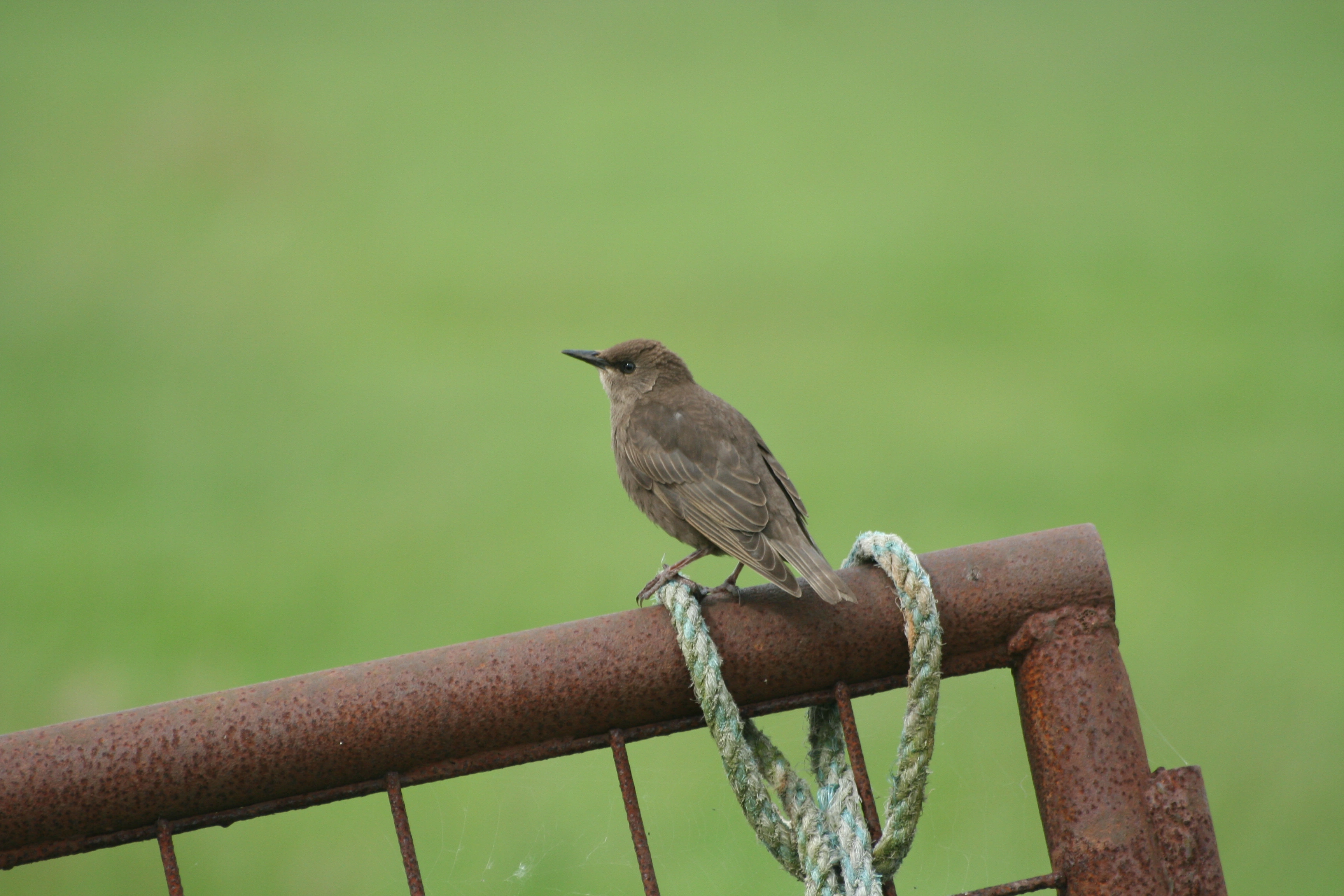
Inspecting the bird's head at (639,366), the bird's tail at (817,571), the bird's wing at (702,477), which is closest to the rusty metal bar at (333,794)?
the bird's tail at (817,571)

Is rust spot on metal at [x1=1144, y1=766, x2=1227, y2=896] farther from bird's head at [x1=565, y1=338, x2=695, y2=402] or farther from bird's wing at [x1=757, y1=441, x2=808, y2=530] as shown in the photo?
bird's head at [x1=565, y1=338, x2=695, y2=402]

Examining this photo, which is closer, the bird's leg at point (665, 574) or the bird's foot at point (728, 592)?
the bird's foot at point (728, 592)

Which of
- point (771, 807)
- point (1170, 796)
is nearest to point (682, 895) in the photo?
point (771, 807)

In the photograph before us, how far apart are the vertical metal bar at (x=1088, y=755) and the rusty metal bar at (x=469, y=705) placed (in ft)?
0.13

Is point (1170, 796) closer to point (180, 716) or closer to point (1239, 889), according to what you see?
point (180, 716)

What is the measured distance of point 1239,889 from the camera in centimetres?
394

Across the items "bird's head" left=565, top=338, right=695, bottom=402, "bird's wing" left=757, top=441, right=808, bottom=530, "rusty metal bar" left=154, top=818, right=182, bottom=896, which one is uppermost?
"bird's head" left=565, top=338, right=695, bottom=402

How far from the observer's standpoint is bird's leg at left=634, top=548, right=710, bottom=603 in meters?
2.61

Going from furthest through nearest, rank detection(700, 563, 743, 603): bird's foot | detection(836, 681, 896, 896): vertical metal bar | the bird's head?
the bird's head
detection(700, 563, 743, 603): bird's foot
detection(836, 681, 896, 896): vertical metal bar

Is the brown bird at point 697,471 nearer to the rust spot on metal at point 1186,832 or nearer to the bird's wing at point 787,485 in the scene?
the bird's wing at point 787,485

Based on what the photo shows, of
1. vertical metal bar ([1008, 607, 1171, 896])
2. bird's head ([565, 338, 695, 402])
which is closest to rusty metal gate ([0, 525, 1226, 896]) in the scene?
vertical metal bar ([1008, 607, 1171, 896])

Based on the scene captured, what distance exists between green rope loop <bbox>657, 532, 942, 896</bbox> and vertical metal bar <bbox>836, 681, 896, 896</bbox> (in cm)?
1

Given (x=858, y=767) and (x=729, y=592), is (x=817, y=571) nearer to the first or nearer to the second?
(x=729, y=592)

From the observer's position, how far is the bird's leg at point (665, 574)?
2.61 metres
